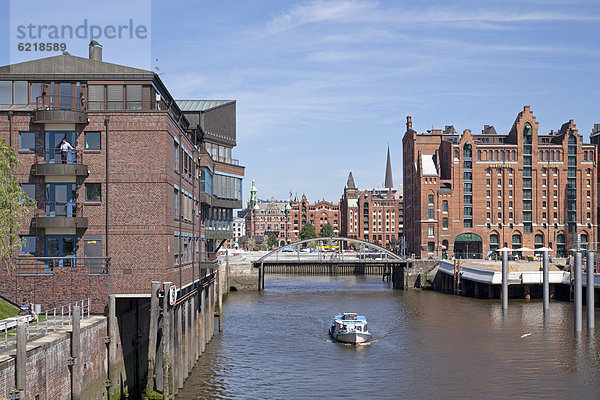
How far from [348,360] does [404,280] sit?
198 feet

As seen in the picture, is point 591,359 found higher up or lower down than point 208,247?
lower down

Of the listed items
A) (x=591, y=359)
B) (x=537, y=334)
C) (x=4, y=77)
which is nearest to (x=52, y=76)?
(x=4, y=77)

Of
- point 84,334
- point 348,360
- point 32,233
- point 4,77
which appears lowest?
point 348,360

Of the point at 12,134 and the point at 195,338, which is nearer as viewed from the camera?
the point at 12,134

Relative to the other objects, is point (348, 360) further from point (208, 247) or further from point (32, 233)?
point (32, 233)

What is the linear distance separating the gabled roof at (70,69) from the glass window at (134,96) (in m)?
0.64

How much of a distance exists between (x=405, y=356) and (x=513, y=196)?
9573 cm

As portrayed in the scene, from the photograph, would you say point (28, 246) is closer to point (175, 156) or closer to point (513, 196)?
point (175, 156)

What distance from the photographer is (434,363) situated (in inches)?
1871

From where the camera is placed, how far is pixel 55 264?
35406 millimetres

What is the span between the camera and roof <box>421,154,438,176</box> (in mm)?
140250

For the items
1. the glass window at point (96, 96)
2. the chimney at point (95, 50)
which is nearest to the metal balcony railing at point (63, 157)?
the glass window at point (96, 96)

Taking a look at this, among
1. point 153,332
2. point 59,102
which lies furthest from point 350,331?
point 59,102

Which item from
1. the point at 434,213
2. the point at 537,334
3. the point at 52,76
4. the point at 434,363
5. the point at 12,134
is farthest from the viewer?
the point at 434,213
